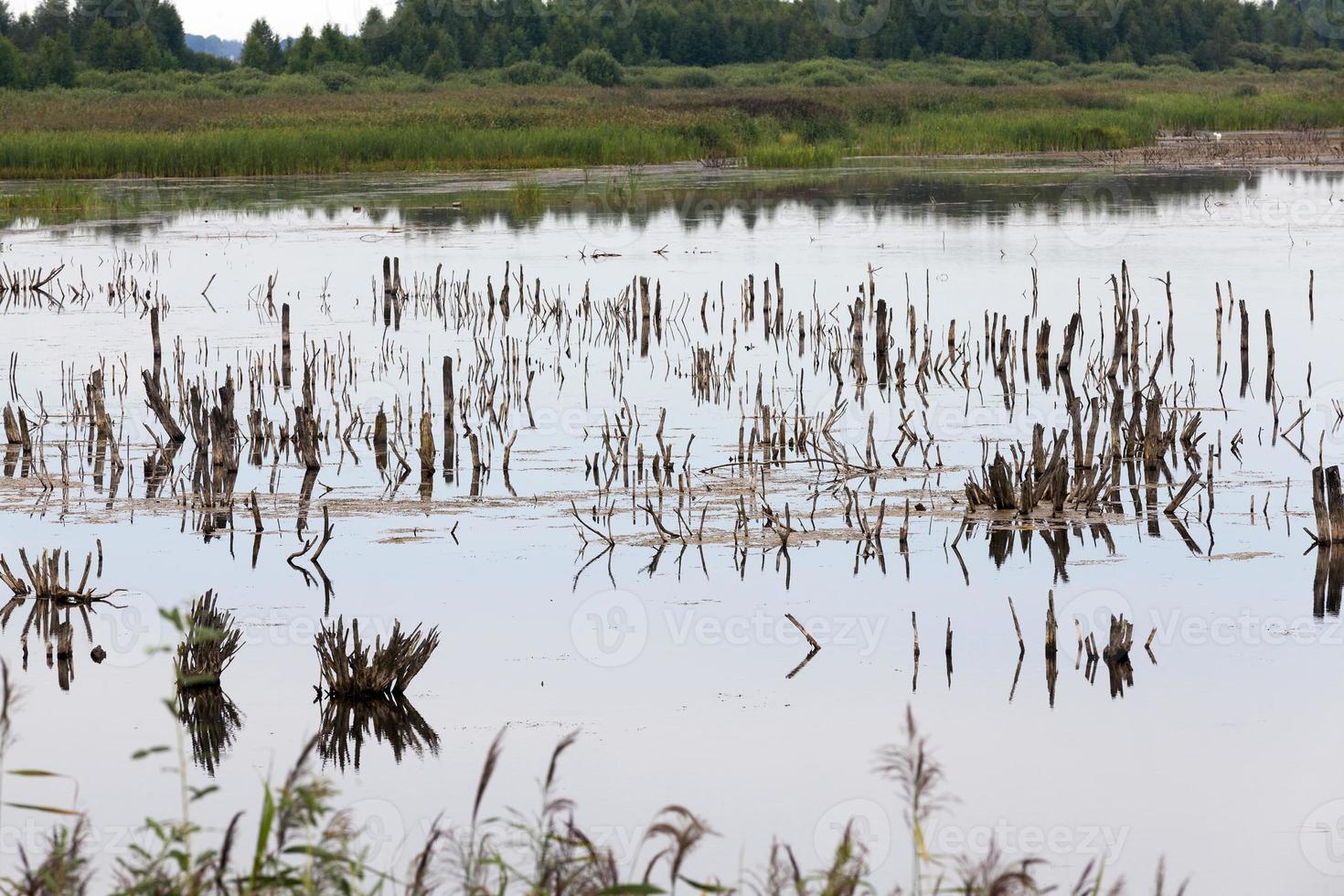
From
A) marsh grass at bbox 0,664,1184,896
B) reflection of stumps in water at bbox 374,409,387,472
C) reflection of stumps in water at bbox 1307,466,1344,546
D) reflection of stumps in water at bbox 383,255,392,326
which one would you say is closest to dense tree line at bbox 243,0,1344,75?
reflection of stumps in water at bbox 383,255,392,326

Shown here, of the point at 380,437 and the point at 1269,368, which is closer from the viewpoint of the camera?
the point at 380,437

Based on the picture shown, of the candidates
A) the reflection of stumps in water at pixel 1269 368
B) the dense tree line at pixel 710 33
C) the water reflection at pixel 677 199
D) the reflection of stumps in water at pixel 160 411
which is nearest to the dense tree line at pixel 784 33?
the dense tree line at pixel 710 33

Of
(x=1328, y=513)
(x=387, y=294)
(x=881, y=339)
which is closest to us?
(x=1328, y=513)

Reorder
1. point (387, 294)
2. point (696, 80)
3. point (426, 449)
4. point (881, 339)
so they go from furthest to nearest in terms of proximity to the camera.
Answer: point (696, 80), point (387, 294), point (881, 339), point (426, 449)

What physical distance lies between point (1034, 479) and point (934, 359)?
4.56 meters

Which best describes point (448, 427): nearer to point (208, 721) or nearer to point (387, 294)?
point (208, 721)

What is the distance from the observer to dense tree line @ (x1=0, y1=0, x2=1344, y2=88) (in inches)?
3130

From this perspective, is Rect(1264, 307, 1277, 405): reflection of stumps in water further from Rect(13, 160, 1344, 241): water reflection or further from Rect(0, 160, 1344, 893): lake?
Rect(13, 160, 1344, 241): water reflection

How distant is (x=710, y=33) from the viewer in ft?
284

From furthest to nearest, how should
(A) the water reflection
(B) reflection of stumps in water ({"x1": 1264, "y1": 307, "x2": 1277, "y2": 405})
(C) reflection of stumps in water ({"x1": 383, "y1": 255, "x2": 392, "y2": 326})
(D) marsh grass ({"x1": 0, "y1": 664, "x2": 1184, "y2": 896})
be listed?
1. (A) the water reflection
2. (C) reflection of stumps in water ({"x1": 383, "y1": 255, "x2": 392, "y2": 326})
3. (B) reflection of stumps in water ({"x1": 1264, "y1": 307, "x2": 1277, "y2": 405})
4. (D) marsh grass ({"x1": 0, "y1": 664, "x2": 1184, "y2": 896})

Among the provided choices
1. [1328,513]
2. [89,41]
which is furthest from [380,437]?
[89,41]

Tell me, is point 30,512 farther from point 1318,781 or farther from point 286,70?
point 286,70

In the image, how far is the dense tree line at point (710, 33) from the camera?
7950cm

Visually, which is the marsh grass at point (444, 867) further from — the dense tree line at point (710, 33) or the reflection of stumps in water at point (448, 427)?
the dense tree line at point (710, 33)
